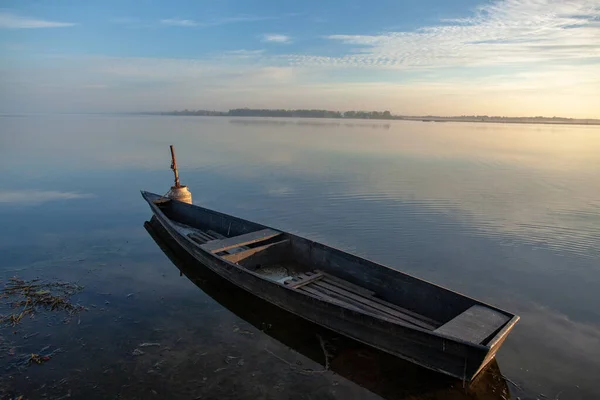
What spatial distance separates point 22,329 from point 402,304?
7.55m

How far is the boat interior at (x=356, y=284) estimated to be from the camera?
6.42m

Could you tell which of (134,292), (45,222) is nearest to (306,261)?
(134,292)

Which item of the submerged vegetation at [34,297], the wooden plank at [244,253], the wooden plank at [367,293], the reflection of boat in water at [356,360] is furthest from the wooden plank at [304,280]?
the submerged vegetation at [34,297]

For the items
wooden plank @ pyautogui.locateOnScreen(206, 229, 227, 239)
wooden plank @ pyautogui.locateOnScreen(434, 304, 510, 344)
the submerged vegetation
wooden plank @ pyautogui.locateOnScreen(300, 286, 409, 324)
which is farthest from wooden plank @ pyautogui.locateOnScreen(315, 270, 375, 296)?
the submerged vegetation

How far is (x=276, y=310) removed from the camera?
870cm

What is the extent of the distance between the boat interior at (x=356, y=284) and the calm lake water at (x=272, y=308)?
85cm

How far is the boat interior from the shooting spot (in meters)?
6.42

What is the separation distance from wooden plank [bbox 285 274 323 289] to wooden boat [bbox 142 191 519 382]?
0.02 metres

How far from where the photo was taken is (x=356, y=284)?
8.80m

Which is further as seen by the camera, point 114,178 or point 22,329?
point 114,178

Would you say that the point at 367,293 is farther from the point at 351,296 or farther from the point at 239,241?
the point at 239,241

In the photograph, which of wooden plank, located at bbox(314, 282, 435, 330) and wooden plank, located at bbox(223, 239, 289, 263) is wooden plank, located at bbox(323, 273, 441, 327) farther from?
wooden plank, located at bbox(223, 239, 289, 263)

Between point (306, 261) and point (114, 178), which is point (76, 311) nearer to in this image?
point (306, 261)

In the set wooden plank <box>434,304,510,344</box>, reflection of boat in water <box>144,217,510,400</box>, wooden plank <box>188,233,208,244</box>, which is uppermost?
wooden plank <box>434,304,510,344</box>
